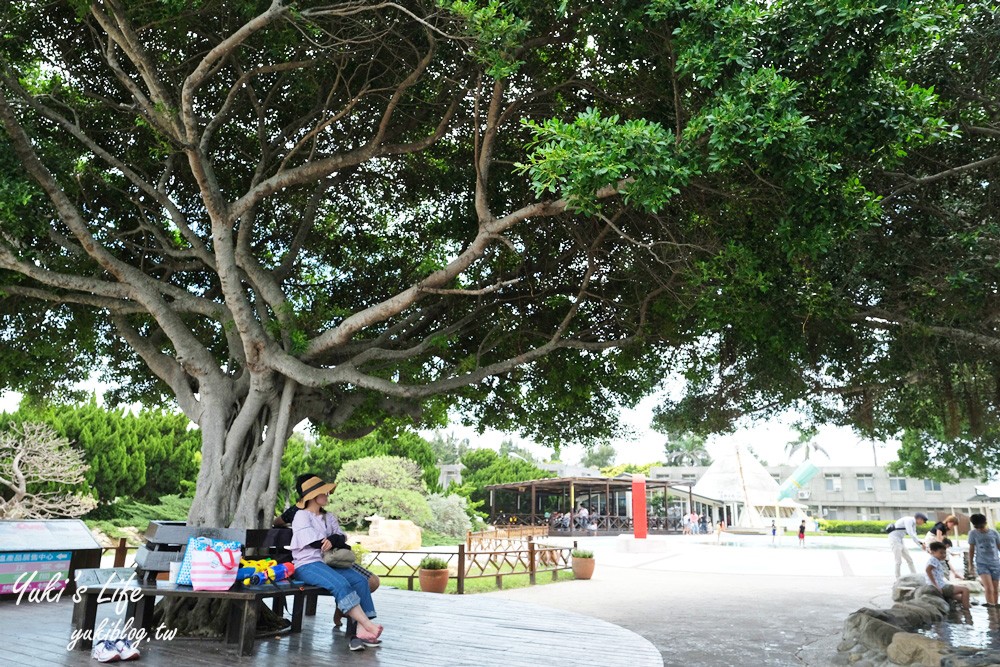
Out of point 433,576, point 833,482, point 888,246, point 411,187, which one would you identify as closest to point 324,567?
point 411,187

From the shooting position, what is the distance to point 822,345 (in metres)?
8.85

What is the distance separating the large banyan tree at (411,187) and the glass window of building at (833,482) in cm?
6183

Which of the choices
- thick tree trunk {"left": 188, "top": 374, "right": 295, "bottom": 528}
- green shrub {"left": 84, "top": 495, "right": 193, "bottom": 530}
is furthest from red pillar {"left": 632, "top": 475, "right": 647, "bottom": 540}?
thick tree trunk {"left": 188, "top": 374, "right": 295, "bottom": 528}

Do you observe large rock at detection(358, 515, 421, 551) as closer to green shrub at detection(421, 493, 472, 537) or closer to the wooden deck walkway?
green shrub at detection(421, 493, 472, 537)

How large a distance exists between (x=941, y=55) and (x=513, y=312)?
18.7 ft

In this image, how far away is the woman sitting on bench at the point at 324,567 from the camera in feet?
19.0

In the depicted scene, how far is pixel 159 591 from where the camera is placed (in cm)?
547

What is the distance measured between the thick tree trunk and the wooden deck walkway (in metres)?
1.27

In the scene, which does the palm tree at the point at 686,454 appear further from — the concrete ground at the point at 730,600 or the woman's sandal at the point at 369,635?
the woman's sandal at the point at 369,635

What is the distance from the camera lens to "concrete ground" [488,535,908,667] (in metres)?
7.84

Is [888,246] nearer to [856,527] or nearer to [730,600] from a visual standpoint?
[730,600]

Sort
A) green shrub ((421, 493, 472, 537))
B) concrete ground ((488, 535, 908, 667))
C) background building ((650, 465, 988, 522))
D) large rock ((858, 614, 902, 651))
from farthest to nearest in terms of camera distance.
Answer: background building ((650, 465, 988, 522)) < green shrub ((421, 493, 472, 537)) < concrete ground ((488, 535, 908, 667)) < large rock ((858, 614, 902, 651))

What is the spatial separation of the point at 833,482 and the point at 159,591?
68.9m

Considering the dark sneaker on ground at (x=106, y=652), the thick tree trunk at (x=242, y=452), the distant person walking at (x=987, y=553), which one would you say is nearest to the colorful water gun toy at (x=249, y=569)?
the dark sneaker on ground at (x=106, y=652)
